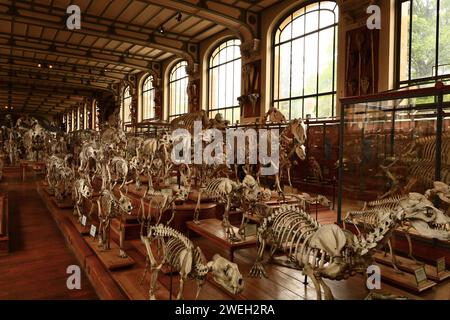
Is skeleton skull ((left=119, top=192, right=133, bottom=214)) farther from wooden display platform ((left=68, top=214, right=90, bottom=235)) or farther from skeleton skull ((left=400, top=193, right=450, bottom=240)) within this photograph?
skeleton skull ((left=400, top=193, right=450, bottom=240))

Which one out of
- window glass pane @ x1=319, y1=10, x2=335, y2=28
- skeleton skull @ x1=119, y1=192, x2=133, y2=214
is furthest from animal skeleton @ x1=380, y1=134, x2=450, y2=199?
window glass pane @ x1=319, y1=10, x2=335, y2=28

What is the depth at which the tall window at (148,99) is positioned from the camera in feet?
76.0

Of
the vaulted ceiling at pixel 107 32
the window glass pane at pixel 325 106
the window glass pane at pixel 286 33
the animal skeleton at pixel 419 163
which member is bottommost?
the animal skeleton at pixel 419 163

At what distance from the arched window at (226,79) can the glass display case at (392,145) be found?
9596 mm

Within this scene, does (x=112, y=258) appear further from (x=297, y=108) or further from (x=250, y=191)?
(x=297, y=108)

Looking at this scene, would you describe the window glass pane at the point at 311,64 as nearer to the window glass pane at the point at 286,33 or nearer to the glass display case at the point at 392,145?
the window glass pane at the point at 286,33

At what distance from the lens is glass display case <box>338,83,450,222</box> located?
4.25 meters

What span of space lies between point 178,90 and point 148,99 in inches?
186

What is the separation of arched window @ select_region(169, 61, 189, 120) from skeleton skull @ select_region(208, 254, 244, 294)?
655 inches

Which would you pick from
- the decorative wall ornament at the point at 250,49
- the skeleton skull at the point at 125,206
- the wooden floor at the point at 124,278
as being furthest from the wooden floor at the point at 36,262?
the decorative wall ornament at the point at 250,49

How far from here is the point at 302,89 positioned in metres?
11.8

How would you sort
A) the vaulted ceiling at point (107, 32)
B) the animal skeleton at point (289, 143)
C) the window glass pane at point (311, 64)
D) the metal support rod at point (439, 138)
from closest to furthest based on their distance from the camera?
1. the metal support rod at point (439, 138)
2. the animal skeleton at point (289, 143)
3. the window glass pane at point (311, 64)
4. the vaulted ceiling at point (107, 32)

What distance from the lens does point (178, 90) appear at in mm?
19734
